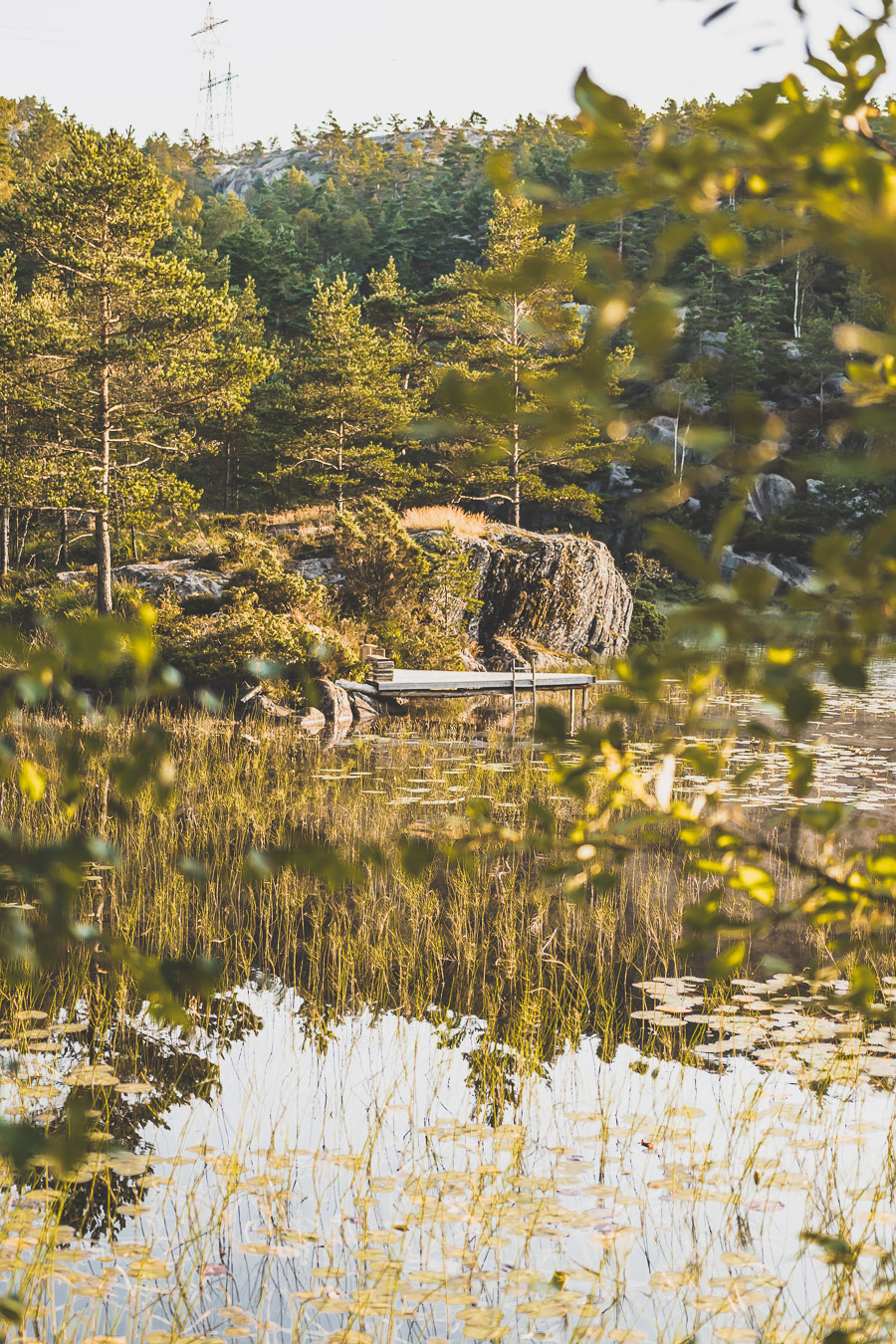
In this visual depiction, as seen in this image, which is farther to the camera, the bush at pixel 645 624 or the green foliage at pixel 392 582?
the bush at pixel 645 624

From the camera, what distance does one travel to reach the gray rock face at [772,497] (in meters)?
41.2

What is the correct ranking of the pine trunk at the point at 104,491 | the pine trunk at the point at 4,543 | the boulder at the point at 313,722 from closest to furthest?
the boulder at the point at 313,722, the pine trunk at the point at 104,491, the pine trunk at the point at 4,543

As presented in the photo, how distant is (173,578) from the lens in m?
17.6

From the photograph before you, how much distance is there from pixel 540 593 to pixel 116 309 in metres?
10.1

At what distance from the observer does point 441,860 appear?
7.57 metres

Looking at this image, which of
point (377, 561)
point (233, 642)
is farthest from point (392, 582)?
point (233, 642)

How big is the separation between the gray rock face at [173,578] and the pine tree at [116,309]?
3.32 ft

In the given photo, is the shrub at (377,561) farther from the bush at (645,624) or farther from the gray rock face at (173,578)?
the bush at (645,624)

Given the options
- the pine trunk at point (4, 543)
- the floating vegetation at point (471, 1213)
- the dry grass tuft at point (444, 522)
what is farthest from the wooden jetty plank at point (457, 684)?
the floating vegetation at point (471, 1213)

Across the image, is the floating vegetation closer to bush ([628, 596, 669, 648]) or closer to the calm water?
the calm water

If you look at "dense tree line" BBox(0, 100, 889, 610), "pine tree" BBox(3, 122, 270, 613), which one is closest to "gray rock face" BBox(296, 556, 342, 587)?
"dense tree line" BBox(0, 100, 889, 610)

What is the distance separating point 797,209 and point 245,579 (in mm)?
15994

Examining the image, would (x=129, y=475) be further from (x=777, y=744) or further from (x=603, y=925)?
(x=603, y=925)

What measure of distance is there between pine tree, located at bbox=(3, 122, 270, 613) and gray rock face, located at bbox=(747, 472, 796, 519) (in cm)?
2791
